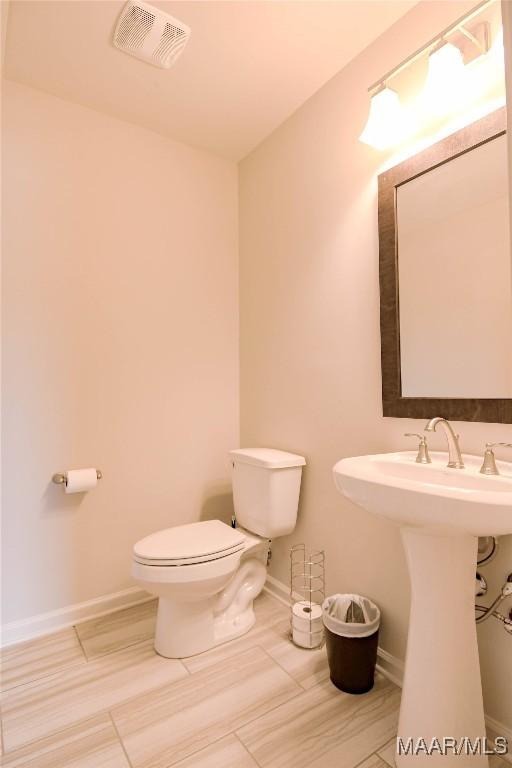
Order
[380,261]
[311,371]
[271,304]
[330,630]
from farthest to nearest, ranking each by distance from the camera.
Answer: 1. [271,304]
2. [311,371]
3. [380,261]
4. [330,630]

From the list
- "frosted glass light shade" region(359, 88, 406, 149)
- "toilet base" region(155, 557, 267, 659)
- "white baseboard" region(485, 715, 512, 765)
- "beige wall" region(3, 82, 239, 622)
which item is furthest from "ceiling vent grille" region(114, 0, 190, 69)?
"white baseboard" region(485, 715, 512, 765)

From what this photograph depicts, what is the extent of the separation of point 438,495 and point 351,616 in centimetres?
92

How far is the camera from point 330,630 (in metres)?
1.40

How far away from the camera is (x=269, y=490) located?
182 cm

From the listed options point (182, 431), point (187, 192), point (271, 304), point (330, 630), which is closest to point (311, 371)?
point (271, 304)

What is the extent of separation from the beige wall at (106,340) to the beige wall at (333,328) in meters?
0.29

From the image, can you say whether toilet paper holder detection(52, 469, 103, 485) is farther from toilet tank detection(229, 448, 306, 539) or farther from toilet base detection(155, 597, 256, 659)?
toilet tank detection(229, 448, 306, 539)

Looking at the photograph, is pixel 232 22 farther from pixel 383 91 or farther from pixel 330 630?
pixel 330 630

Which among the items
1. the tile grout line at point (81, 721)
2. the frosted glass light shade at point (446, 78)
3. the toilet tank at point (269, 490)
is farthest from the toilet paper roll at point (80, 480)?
the frosted glass light shade at point (446, 78)

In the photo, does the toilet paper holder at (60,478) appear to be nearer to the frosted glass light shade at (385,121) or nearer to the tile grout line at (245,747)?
the tile grout line at (245,747)

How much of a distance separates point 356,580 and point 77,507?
128 centimetres

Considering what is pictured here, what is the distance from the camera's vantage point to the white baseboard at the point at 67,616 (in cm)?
171

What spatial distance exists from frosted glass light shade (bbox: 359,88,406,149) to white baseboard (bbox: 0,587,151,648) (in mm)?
2250

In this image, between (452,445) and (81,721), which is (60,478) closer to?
(81,721)
